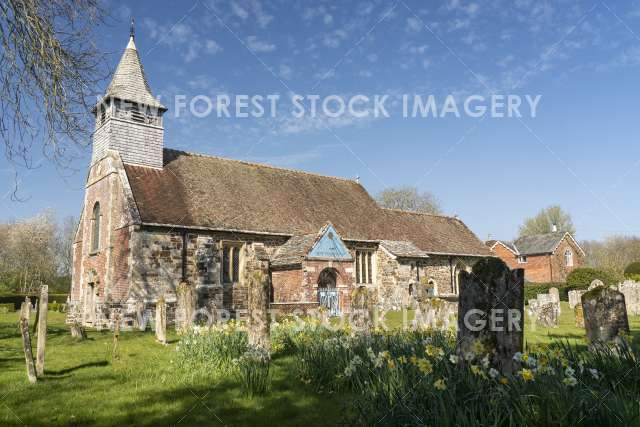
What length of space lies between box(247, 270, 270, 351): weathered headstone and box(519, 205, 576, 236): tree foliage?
204ft

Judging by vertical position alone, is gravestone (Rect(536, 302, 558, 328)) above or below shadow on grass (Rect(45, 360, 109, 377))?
above

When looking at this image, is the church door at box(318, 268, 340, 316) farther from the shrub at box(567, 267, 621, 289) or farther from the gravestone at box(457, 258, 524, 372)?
the shrub at box(567, 267, 621, 289)

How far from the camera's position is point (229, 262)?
22578 mm

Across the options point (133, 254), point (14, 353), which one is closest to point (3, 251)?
point (133, 254)

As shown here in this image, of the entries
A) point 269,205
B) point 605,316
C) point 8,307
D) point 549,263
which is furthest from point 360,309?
point 549,263

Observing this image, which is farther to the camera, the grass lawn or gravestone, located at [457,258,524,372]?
the grass lawn

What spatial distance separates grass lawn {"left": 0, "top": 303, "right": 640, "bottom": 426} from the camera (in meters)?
6.34

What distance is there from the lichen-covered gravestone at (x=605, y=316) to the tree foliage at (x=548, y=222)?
61085 mm

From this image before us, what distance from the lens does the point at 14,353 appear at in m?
11.9

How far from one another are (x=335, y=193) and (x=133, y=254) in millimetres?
14384

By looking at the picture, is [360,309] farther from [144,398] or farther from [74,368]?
[74,368]

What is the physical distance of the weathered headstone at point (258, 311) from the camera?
379 inches

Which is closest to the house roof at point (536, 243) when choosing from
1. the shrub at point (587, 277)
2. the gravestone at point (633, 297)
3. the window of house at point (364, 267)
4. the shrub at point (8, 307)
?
the shrub at point (587, 277)

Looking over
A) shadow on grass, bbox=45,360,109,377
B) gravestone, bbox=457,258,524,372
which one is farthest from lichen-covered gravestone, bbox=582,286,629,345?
shadow on grass, bbox=45,360,109,377
